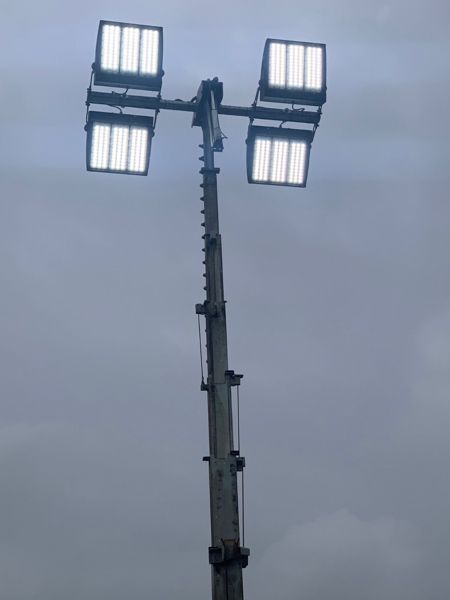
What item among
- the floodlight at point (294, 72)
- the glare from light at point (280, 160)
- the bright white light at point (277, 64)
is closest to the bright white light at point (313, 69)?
the floodlight at point (294, 72)

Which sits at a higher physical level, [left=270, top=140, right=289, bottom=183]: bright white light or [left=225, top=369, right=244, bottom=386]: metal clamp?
[left=270, top=140, right=289, bottom=183]: bright white light

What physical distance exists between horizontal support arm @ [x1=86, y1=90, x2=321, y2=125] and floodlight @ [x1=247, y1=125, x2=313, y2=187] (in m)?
0.36

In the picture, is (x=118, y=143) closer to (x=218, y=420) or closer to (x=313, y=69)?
(x=313, y=69)

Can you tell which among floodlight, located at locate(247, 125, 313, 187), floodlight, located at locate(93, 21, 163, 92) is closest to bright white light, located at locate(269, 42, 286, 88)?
floodlight, located at locate(247, 125, 313, 187)

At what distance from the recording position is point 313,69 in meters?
16.0

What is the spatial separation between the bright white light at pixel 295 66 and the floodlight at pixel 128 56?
6.78 feet

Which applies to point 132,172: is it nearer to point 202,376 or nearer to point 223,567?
point 202,376

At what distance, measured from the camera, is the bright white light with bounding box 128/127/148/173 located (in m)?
15.5

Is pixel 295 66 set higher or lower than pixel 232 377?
higher

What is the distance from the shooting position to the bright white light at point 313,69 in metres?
16.0

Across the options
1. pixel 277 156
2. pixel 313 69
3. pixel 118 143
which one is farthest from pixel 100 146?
pixel 313 69

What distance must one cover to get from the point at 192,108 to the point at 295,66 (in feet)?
5.88

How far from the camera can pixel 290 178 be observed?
1568 cm

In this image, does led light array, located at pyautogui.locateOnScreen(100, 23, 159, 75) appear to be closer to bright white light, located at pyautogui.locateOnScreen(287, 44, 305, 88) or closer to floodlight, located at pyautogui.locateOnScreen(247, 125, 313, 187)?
floodlight, located at pyautogui.locateOnScreen(247, 125, 313, 187)
